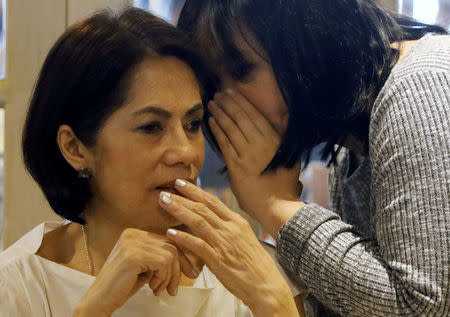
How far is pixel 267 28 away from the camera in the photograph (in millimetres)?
1473

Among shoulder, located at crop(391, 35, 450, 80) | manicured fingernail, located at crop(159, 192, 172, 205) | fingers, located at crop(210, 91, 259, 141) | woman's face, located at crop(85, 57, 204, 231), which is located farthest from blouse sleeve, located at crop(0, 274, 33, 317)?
shoulder, located at crop(391, 35, 450, 80)

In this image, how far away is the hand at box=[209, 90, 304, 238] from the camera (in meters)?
1.49

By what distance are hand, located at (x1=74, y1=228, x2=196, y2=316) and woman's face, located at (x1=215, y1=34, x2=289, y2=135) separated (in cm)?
45

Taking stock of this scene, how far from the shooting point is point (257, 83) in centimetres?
151

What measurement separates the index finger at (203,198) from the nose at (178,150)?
5 cm

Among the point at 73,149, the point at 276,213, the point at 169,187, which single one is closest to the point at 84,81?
the point at 73,149

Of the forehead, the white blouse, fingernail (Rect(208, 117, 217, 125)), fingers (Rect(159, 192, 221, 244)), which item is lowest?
the white blouse

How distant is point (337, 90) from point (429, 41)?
226 millimetres

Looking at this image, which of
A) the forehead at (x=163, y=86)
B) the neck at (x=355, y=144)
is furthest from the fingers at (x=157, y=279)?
the neck at (x=355, y=144)

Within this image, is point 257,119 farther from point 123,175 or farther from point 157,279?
point 157,279

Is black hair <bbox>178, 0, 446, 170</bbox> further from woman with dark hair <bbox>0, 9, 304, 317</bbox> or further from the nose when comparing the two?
the nose

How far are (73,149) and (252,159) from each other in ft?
1.33

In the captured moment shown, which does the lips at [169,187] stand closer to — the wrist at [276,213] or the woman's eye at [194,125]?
the woman's eye at [194,125]

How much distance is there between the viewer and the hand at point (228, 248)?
125 centimetres
